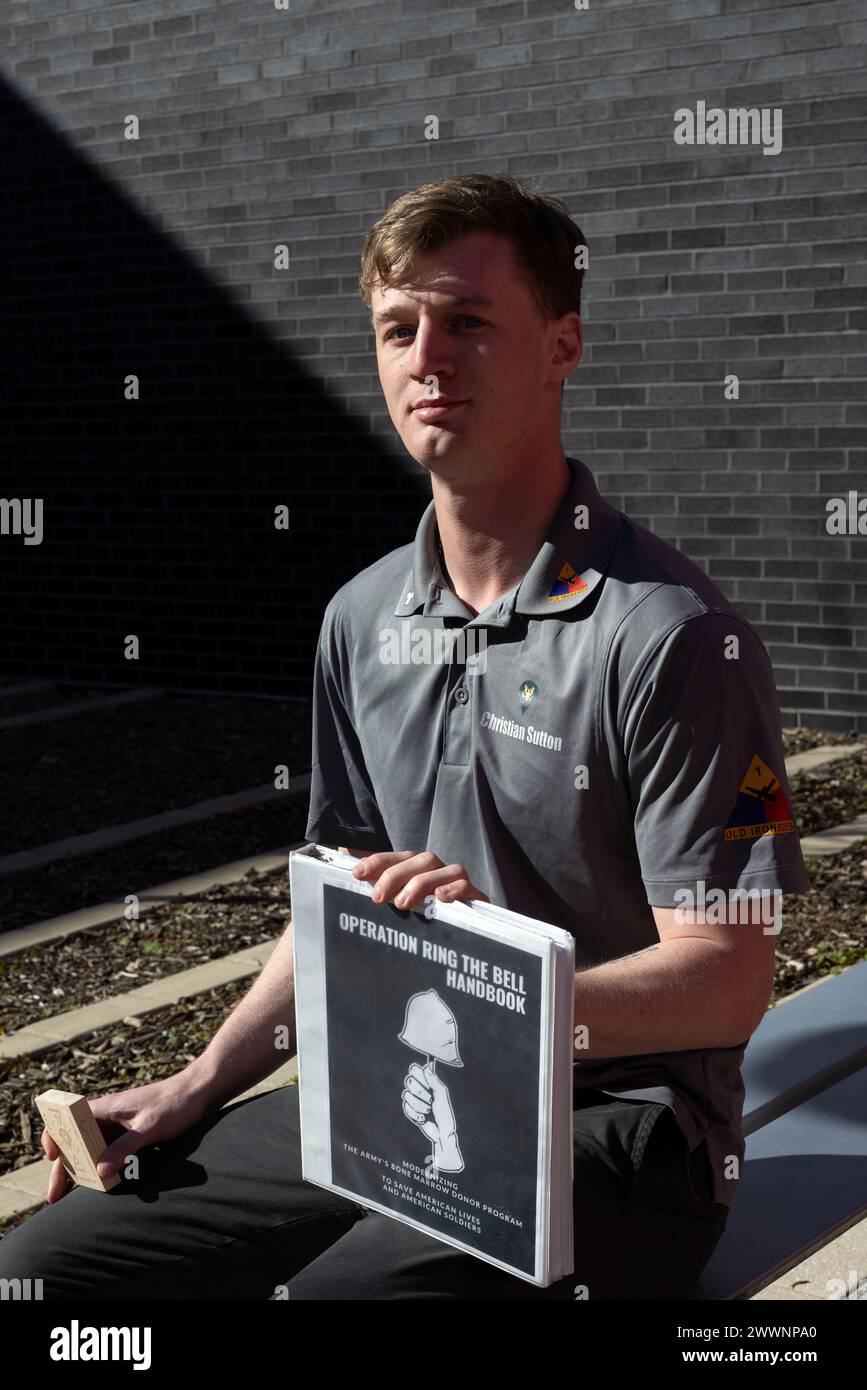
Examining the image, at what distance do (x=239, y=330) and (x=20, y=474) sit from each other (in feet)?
6.82

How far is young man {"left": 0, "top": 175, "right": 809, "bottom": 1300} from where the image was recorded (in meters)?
2.06

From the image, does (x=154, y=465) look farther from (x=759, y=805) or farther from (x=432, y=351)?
(x=759, y=805)

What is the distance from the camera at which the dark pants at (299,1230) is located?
79.7 inches

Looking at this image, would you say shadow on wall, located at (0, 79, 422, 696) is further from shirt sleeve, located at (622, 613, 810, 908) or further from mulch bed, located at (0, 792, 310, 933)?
shirt sleeve, located at (622, 613, 810, 908)

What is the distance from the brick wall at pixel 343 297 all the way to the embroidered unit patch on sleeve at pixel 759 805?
20.1 feet

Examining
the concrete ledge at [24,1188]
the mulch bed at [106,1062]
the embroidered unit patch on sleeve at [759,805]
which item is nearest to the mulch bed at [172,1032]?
the mulch bed at [106,1062]

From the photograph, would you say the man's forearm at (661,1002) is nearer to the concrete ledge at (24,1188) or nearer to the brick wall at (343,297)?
the concrete ledge at (24,1188)

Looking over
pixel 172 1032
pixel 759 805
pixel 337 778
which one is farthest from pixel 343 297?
pixel 759 805

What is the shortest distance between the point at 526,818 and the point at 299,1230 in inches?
26.6

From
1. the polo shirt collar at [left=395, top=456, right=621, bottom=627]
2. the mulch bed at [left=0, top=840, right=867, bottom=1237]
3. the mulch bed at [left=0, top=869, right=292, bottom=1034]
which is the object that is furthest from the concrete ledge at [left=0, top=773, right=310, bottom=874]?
the polo shirt collar at [left=395, top=456, right=621, bottom=627]

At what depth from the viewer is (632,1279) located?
211 cm

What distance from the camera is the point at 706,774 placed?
210cm

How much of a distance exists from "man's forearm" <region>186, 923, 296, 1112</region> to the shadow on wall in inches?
278

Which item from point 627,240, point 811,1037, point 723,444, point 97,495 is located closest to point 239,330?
point 97,495
